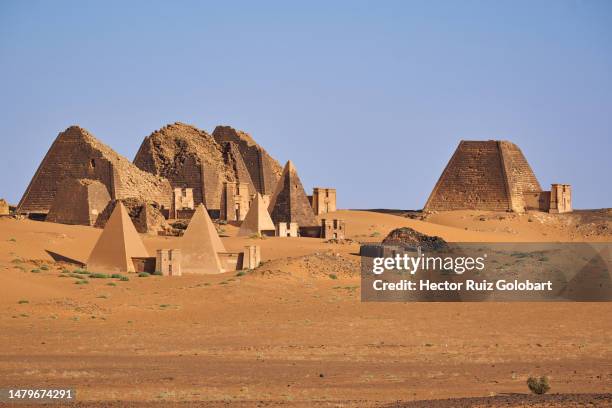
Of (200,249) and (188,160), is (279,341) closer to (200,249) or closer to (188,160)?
(200,249)

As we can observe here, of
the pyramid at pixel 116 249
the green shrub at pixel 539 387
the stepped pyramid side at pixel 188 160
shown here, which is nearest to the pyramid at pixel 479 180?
the stepped pyramid side at pixel 188 160

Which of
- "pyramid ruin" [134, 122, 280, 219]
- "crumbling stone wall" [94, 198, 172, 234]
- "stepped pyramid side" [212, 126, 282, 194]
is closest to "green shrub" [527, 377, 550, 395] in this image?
"crumbling stone wall" [94, 198, 172, 234]

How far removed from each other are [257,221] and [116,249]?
13159 mm

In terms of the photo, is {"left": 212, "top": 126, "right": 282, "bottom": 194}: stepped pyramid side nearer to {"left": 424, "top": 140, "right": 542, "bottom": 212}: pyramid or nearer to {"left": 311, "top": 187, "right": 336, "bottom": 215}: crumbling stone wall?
{"left": 311, "top": 187, "right": 336, "bottom": 215}: crumbling stone wall

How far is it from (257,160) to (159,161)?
878cm

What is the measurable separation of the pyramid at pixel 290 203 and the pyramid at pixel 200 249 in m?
14.7

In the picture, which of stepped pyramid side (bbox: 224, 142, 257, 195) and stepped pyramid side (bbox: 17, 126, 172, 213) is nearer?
stepped pyramid side (bbox: 17, 126, 172, 213)

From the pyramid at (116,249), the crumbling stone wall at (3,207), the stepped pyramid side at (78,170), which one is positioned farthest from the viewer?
the stepped pyramid side at (78,170)

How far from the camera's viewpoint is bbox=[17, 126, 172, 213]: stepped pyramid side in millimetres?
56750

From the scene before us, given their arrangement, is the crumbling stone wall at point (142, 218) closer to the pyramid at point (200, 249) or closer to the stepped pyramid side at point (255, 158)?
the pyramid at point (200, 249)

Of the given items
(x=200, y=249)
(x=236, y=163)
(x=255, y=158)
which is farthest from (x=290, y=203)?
(x=255, y=158)

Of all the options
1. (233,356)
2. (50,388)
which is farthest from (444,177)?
(50,388)

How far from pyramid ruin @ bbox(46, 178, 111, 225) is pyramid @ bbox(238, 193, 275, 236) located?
603cm

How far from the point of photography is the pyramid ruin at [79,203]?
48.5 meters
